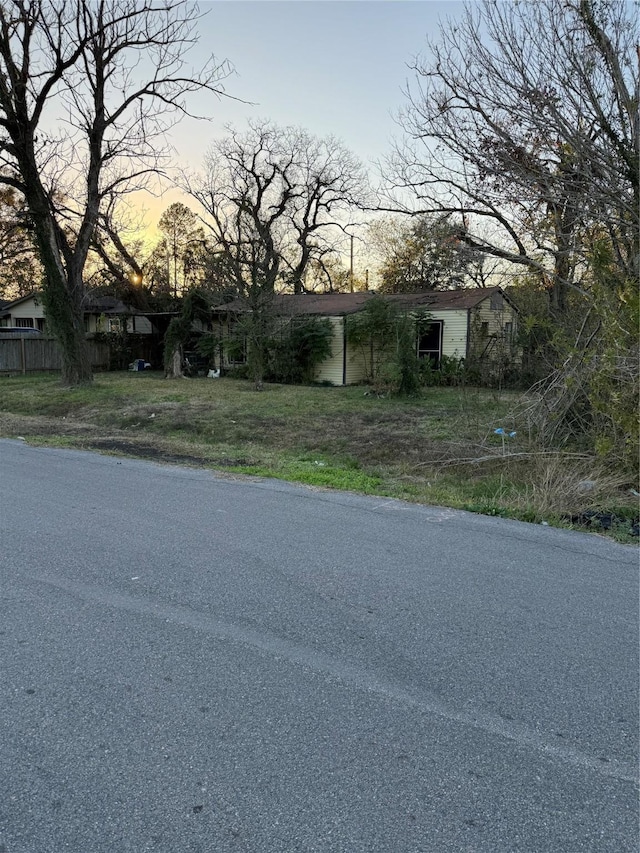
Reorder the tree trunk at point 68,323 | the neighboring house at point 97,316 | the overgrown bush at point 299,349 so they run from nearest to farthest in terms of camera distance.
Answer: the tree trunk at point 68,323 → the overgrown bush at point 299,349 → the neighboring house at point 97,316

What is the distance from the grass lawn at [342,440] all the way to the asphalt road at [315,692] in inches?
54.6

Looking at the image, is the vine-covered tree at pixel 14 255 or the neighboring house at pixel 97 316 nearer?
the vine-covered tree at pixel 14 255

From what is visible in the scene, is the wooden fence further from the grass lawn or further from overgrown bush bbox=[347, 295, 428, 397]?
overgrown bush bbox=[347, 295, 428, 397]

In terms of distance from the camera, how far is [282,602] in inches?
147

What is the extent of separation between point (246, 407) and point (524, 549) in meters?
10.4

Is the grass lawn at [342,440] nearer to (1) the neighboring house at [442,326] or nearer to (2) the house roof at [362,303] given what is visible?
(1) the neighboring house at [442,326]

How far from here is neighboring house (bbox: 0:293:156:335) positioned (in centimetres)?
3123

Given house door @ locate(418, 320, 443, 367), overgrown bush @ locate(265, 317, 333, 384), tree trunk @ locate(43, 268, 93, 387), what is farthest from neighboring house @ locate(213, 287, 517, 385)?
tree trunk @ locate(43, 268, 93, 387)

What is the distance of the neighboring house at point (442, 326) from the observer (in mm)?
21531

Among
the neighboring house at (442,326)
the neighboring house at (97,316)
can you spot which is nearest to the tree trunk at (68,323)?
the neighboring house at (442,326)

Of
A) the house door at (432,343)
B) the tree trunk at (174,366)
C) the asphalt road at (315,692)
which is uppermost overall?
the house door at (432,343)

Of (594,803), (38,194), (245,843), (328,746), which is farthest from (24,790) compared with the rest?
(38,194)

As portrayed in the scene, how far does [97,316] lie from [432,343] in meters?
19.7

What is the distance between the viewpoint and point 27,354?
25094 mm
